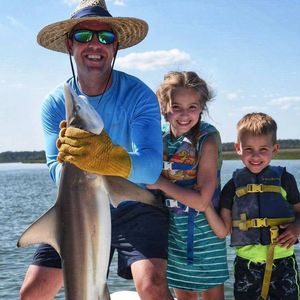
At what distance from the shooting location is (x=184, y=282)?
16.3 feet

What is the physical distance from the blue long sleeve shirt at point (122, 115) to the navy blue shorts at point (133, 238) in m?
0.57

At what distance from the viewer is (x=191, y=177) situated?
4875mm

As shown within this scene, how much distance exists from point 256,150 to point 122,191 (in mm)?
1854

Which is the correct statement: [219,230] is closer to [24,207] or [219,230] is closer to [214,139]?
[214,139]

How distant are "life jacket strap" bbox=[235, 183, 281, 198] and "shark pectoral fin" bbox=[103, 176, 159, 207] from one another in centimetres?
171

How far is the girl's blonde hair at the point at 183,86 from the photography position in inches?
191

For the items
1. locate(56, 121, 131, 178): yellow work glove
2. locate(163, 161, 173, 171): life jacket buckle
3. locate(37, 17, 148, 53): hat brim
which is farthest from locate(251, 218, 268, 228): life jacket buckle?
locate(37, 17, 148, 53): hat brim

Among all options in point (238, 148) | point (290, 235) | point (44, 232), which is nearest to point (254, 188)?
point (238, 148)

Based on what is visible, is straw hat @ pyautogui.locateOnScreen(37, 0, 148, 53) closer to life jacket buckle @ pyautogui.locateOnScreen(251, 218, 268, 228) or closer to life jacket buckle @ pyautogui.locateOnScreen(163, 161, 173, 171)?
life jacket buckle @ pyautogui.locateOnScreen(163, 161, 173, 171)

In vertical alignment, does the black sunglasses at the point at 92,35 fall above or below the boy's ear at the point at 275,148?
above

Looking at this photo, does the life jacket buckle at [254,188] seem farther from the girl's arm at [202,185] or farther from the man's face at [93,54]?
the man's face at [93,54]

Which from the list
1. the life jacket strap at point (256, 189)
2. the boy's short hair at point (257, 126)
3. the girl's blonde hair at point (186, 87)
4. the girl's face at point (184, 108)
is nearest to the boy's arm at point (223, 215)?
the life jacket strap at point (256, 189)

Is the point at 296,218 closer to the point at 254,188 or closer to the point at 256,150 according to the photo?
the point at 254,188

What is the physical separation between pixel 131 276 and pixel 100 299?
3.87 ft
